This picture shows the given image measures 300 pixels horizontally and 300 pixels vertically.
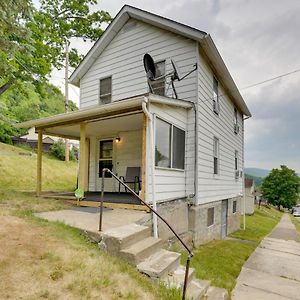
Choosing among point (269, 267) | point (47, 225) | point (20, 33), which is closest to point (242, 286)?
point (269, 267)

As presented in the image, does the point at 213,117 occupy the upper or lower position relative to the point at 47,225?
upper

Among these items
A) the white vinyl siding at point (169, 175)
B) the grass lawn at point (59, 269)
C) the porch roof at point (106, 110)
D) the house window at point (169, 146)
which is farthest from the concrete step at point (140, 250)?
the porch roof at point (106, 110)

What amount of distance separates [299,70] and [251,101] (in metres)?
9.49

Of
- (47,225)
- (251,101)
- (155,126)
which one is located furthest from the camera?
(251,101)

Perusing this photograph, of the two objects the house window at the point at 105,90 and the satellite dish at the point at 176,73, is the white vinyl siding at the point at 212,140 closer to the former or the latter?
the satellite dish at the point at 176,73

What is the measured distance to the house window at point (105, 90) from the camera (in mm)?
10531

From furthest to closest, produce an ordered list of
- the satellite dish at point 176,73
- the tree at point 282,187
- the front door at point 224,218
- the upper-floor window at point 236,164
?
the tree at point 282,187
the upper-floor window at point 236,164
the front door at point 224,218
the satellite dish at point 176,73

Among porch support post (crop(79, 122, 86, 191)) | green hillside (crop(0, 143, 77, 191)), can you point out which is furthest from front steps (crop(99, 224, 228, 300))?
green hillside (crop(0, 143, 77, 191))

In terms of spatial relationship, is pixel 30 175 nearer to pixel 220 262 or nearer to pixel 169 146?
pixel 169 146

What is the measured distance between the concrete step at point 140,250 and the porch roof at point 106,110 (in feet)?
10.4

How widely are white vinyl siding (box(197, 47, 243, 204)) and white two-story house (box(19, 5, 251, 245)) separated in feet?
0.12

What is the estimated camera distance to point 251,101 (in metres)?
16.2

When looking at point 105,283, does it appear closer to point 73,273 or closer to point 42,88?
point 73,273

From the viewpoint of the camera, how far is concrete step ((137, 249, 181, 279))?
3638mm
